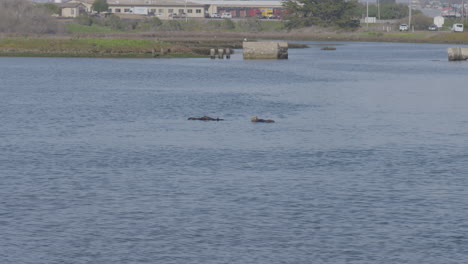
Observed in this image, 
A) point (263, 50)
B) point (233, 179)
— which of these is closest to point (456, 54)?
Result: point (263, 50)

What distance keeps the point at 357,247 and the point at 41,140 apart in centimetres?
2144

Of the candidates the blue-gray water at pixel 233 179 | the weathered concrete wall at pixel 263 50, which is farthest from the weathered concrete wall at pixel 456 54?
the blue-gray water at pixel 233 179

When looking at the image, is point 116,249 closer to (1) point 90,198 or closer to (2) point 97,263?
(2) point 97,263

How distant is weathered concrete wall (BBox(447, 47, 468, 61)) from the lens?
372 ft

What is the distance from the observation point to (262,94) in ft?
211

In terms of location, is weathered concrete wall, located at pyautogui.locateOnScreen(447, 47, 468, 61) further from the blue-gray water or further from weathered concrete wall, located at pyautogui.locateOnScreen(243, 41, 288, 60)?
the blue-gray water

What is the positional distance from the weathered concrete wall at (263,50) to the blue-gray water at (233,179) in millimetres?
48539

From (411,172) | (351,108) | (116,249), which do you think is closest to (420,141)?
(411,172)

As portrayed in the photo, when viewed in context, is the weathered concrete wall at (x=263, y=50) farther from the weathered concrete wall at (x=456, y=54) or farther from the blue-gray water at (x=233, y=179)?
the blue-gray water at (x=233, y=179)

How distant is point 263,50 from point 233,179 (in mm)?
84542

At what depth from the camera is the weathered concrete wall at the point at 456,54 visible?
372ft

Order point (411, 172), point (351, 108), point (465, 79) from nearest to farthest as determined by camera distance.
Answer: point (411, 172)
point (351, 108)
point (465, 79)

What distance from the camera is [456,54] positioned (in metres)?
114

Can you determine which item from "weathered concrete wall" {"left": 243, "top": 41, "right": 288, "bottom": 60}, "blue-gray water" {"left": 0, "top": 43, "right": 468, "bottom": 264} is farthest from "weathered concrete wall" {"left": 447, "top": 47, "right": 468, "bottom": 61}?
"blue-gray water" {"left": 0, "top": 43, "right": 468, "bottom": 264}
